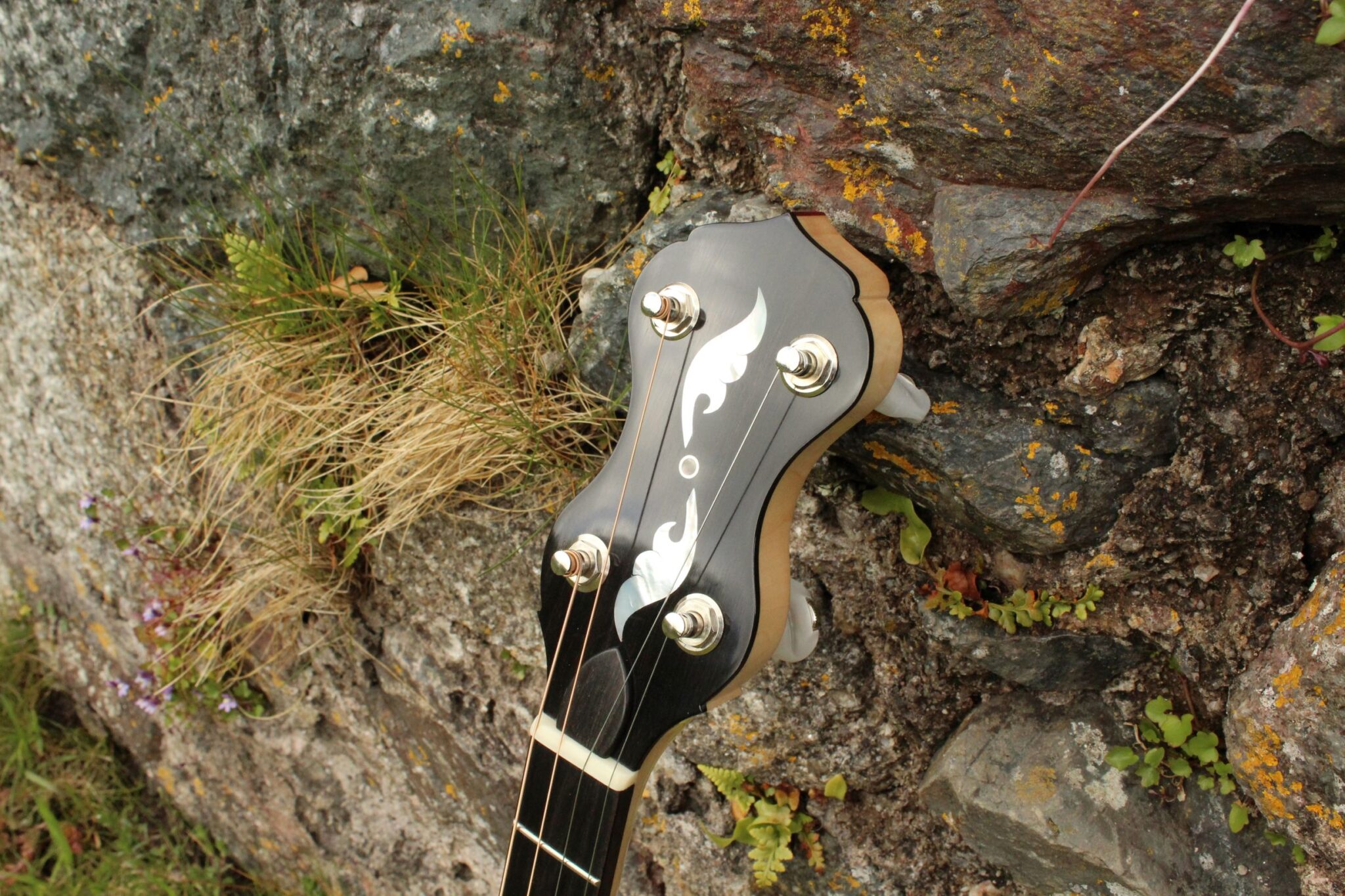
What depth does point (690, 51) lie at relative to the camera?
1.64 m

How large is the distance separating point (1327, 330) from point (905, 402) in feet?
1.82

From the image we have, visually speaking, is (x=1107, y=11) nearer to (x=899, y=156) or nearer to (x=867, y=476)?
(x=899, y=156)

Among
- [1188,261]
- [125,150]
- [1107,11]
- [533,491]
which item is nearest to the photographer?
[1107,11]

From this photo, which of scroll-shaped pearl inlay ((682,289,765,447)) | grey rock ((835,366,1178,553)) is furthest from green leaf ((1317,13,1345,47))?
scroll-shaped pearl inlay ((682,289,765,447))

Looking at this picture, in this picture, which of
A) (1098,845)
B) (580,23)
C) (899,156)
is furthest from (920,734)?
(580,23)

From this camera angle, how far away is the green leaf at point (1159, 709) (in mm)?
1602

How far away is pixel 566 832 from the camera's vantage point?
158cm

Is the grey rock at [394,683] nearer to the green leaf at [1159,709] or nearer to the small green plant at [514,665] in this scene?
the small green plant at [514,665]

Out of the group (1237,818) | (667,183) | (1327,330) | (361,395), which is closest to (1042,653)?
(1237,818)

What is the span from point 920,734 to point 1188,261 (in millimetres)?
965

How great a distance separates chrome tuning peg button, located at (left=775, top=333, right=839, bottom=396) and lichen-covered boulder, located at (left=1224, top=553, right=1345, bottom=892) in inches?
29.8

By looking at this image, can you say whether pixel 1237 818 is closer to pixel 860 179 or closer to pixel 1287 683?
pixel 1287 683

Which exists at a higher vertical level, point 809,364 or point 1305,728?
point 809,364

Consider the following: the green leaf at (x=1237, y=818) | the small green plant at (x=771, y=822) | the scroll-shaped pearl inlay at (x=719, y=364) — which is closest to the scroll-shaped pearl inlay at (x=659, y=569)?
the scroll-shaped pearl inlay at (x=719, y=364)
